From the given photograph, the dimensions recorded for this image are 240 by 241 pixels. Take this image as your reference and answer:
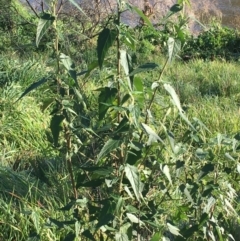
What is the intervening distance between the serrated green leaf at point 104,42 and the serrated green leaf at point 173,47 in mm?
209

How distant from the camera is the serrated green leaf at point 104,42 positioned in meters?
1.86

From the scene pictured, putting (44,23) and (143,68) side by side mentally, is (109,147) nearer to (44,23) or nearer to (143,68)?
(143,68)

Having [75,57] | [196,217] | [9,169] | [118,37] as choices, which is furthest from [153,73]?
[118,37]

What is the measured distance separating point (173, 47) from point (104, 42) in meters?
0.26

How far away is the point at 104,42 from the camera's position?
1.89 m

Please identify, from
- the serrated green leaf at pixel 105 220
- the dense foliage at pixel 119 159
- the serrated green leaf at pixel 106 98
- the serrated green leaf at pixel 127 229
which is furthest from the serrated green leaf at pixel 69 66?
the serrated green leaf at pixel 127 229

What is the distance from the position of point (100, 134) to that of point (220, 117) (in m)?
3.19

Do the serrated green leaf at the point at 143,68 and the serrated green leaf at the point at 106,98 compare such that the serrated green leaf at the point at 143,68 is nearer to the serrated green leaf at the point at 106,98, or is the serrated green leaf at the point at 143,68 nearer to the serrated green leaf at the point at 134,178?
the serrated green leaf at the point at 106,98

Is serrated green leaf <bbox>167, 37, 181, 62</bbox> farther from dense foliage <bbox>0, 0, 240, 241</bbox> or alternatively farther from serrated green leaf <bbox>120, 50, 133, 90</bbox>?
serrated green leaf <bbox>120, 50, 133, 90</bbox>

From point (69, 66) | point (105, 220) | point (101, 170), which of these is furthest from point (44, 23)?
point (105, 220)

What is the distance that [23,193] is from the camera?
11.6 feet

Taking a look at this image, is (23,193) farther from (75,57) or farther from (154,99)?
(75,57)

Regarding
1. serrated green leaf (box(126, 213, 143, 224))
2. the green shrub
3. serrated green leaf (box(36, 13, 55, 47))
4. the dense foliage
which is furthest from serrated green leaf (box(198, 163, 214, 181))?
the green shrub

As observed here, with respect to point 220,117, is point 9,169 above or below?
above
